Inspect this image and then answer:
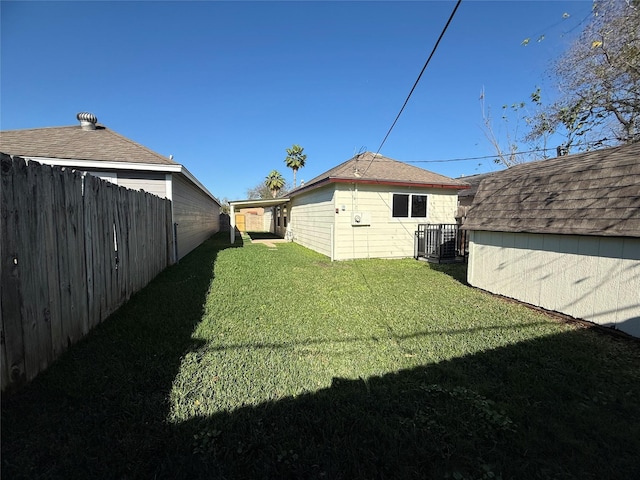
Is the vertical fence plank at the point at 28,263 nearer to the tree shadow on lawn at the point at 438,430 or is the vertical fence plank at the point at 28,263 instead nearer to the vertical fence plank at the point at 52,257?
the vertical fence plank at the point at 52,257

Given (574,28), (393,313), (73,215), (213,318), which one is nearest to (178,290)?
(213,318)

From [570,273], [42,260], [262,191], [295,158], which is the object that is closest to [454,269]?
[570,273]

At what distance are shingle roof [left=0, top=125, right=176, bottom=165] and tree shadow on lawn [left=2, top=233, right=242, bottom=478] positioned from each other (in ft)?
20.8

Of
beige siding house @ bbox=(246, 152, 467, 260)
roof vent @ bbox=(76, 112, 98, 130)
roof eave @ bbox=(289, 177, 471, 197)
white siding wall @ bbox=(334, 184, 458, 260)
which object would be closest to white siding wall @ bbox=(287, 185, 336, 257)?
beige siding house @ bbox=(246, 152, 467, 260)

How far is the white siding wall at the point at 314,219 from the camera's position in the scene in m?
11.1

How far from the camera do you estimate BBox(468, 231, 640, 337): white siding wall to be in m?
3.69

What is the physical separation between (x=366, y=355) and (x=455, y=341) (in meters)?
1.20

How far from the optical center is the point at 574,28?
11.1 m

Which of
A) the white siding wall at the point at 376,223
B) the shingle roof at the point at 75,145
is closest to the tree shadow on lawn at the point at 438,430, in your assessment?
the white siding wall at the point at 376,223

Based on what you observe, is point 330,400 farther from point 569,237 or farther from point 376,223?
point 376,223

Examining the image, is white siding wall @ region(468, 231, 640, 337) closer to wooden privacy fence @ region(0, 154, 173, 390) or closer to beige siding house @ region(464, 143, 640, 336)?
beige siding house @ region(464, 143, 640, 336)

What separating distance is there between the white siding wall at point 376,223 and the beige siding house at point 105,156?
5249mm

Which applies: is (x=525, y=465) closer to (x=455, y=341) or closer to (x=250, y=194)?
(x=455, y=341)

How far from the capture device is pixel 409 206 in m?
11.3
